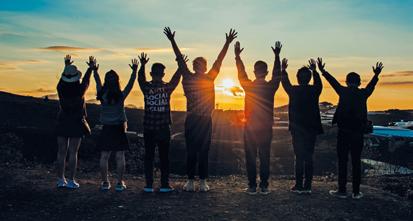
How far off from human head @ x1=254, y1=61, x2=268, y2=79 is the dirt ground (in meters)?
2.48

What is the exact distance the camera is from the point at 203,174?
9633mm

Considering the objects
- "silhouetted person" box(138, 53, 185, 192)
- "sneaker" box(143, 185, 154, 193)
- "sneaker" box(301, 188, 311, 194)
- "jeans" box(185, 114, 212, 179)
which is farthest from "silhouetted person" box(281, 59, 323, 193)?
"sneaker" box(143, 185, 154, 193)

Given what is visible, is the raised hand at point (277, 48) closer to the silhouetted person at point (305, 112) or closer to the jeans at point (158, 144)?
the silhouetted person at point (305, 112)

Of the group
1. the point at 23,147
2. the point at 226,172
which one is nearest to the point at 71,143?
the point at 226,172

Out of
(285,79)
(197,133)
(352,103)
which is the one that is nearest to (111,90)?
(197,133)

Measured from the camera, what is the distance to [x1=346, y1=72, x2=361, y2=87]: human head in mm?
9381

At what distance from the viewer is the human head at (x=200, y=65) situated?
9211mm

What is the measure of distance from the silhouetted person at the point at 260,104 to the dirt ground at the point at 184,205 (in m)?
0.98

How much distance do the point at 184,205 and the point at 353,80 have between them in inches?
163

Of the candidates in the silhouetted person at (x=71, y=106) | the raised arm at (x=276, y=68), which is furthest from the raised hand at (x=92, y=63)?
the raised arm at (x=276, y=68)

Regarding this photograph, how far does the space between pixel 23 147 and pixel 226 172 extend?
9.78 m

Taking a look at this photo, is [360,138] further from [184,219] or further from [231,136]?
[231,136]

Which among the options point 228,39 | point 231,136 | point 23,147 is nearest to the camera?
point 228,39

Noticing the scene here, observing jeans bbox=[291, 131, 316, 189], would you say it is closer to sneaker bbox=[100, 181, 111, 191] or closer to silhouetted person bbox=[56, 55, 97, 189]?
sneaker bbox=[100, 181, 111, 191]
